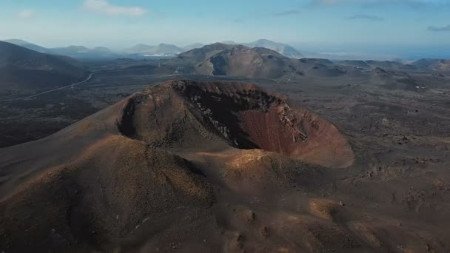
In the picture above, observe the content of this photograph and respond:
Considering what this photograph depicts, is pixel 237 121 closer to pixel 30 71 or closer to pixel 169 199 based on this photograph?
pixel 169 199

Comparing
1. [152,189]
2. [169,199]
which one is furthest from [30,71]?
[169,199]

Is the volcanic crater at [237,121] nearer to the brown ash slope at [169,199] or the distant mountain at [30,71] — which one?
the brown ash slope at [169,199]

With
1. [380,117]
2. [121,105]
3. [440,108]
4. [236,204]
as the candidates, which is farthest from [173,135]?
[440,108]

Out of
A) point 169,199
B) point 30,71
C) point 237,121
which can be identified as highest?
point 237,121

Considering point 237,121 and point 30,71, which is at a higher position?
point 237,121

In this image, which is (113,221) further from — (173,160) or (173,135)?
(173,135)

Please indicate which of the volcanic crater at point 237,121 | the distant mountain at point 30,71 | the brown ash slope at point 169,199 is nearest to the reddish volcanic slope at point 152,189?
the brown ash slope at point 169,199
